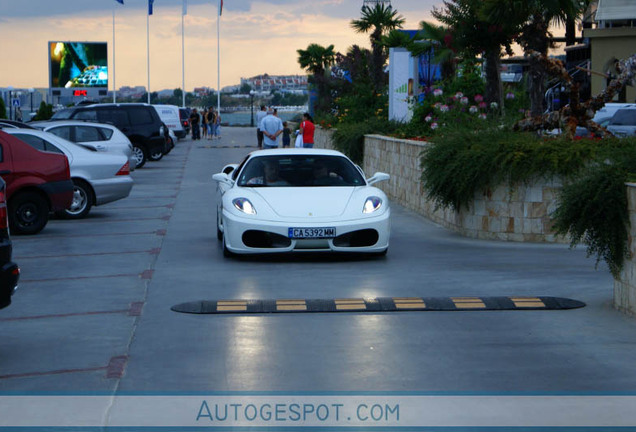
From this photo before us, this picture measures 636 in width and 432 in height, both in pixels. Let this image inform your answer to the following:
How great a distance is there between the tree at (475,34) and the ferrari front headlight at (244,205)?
526 inches

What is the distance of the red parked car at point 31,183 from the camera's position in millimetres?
15562

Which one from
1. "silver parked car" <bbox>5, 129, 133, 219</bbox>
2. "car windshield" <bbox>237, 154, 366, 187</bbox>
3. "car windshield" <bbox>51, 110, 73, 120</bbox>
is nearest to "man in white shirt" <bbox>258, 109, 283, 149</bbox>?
"silver parked car" <bbox>5, 129, 133, 219</bbox>

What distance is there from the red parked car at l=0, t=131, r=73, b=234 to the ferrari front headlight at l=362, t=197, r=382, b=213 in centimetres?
550

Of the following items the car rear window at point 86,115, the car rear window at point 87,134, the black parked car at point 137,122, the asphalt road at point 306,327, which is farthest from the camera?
the black parked car at point 137,122

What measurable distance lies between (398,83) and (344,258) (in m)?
17.5

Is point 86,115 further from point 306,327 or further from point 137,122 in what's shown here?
point 306,327

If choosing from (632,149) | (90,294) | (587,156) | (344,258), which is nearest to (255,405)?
(90,294)

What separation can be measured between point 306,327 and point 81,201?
10.9 meters

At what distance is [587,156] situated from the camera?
1386 centimetres

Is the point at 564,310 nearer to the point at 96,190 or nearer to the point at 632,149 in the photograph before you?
the point at 632,149

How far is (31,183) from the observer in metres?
15.7

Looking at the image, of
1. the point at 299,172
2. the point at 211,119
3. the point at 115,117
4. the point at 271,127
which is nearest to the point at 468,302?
the point at 299,172
